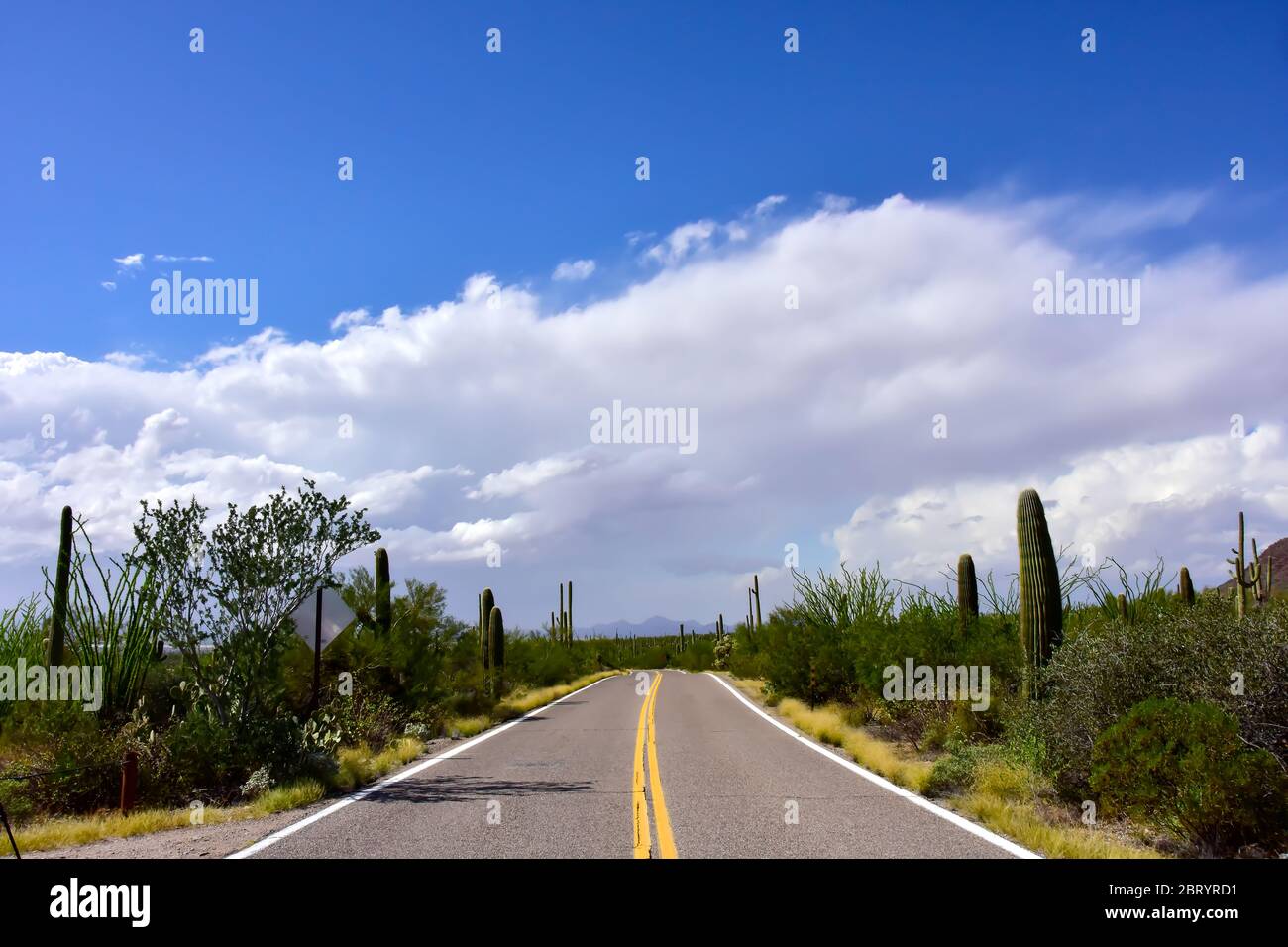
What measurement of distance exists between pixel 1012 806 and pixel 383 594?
55.1 feet

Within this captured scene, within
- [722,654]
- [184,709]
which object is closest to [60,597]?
[184,709]

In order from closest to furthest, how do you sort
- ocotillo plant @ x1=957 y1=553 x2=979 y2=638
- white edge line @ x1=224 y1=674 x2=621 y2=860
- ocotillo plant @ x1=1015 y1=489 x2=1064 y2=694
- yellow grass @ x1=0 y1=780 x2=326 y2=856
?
white edge line @ x1=224 y1=674 x2=621 y2=860
yellow grass @ x1=0 y1=780 x2=326 y2=856
ocotillo plant @ x1=1015 y1=489 x2=1064 y2=694
ocotillo plant @ x1=957 y1=553 x2=979 y2=638

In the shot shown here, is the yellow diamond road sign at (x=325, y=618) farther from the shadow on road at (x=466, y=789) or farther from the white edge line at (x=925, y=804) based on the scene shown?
the white edge line at (x=925, y=804)

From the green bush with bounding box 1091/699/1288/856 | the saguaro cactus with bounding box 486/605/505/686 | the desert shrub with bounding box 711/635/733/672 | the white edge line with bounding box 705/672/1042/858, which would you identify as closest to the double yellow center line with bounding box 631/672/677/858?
the white edge line with bounding box 705/672/1042/858

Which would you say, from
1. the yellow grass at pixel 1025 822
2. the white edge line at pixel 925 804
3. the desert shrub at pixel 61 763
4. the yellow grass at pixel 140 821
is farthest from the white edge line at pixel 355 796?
the yellow grass at pixel 1025 822

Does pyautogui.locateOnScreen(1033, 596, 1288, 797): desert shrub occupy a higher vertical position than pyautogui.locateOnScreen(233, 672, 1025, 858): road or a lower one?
higher

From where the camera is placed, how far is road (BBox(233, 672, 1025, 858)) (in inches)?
312

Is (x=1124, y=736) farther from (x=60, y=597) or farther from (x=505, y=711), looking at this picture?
(x=505, y=711)

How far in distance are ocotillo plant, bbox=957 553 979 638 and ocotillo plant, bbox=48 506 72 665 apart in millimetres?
16965

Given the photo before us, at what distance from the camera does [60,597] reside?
16609 millimetres

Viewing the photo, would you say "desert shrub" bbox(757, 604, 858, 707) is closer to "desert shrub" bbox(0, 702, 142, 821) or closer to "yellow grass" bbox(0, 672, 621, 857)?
"yellow grass" bbox(0, 672, 621, 857)

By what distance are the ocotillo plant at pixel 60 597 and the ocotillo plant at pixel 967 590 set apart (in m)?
17.0
